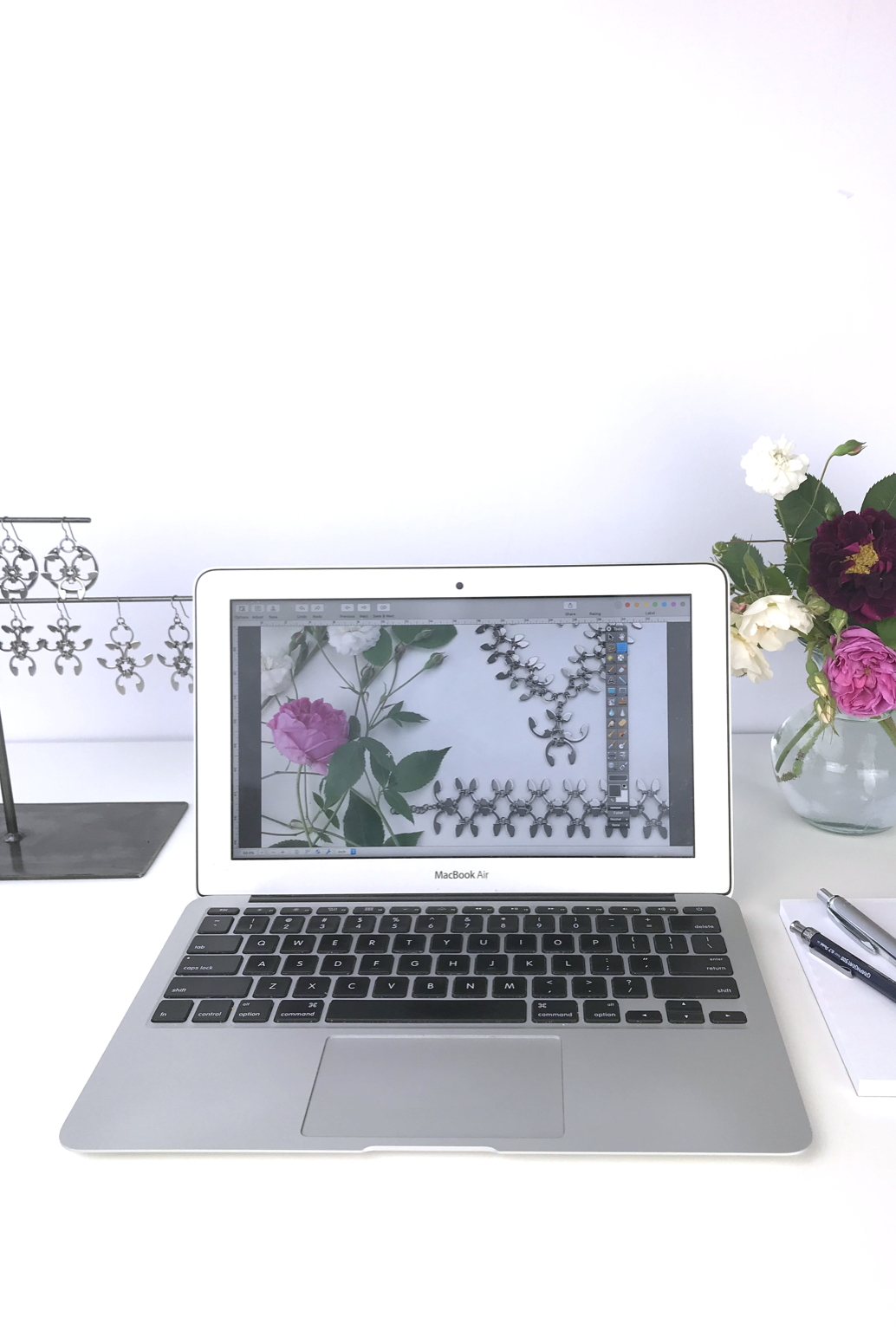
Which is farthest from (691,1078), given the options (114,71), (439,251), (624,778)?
(114,71)

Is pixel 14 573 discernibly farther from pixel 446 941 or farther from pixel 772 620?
pixel 772 620

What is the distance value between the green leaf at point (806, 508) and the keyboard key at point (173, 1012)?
65cm

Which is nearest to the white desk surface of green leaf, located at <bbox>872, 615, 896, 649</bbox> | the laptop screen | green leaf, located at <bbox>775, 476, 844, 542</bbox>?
the laptop screen

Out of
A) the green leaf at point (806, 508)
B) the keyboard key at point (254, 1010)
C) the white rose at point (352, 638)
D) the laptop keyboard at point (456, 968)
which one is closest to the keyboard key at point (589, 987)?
the laptop keyboard at point (456, 968)

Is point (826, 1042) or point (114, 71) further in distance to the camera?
point (114, 71)

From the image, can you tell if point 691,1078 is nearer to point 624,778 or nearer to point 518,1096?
point 518,1096

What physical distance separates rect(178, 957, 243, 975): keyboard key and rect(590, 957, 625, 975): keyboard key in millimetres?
253

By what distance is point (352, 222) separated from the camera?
3.16ft

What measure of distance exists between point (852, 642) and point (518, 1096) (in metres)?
0.46

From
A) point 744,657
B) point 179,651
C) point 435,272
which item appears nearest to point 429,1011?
point 744,657

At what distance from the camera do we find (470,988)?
65 centimetres

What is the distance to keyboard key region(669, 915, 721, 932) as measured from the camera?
706 mm

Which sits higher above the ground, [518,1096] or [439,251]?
[439,251]

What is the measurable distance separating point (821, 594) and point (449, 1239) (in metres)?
0.57
